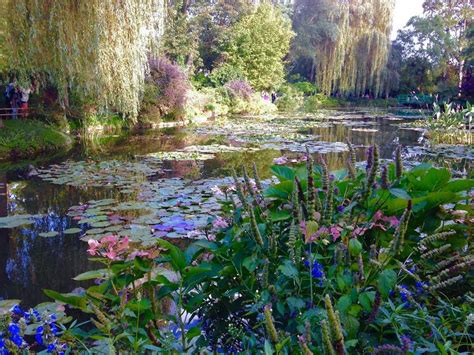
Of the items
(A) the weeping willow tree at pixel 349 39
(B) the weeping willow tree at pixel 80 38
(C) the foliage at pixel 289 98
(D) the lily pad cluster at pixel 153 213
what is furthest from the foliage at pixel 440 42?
(D) the lily pad cluster at pixel 153 213

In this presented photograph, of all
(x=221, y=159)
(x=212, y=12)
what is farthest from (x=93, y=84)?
(x=212, y=12)

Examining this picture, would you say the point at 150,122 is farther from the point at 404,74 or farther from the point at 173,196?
the point at 404,74

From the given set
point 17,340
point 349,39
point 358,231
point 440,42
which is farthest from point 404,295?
point 440,42

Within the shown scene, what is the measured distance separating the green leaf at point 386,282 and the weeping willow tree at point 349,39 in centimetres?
2585

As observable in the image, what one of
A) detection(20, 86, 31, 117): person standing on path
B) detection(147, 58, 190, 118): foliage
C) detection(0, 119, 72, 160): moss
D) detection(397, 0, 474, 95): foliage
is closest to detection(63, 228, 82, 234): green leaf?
detection(0, 119, 72, 160): moss

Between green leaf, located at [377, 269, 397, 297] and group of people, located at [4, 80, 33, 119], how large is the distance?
10.7 m

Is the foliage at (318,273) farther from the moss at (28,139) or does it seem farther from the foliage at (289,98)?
the foliage at (289,98)

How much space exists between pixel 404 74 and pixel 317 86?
726cm

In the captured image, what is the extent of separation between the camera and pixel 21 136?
8711 millimetres

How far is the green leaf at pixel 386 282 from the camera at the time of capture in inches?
38.3

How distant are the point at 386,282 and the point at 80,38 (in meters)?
7.93

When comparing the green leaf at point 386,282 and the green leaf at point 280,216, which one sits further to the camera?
the green leaf at point 280,216

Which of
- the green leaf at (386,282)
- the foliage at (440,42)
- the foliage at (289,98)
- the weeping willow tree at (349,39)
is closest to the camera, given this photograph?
the green leaf at (386,282)

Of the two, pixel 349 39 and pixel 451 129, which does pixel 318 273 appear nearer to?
pixel 451 129
